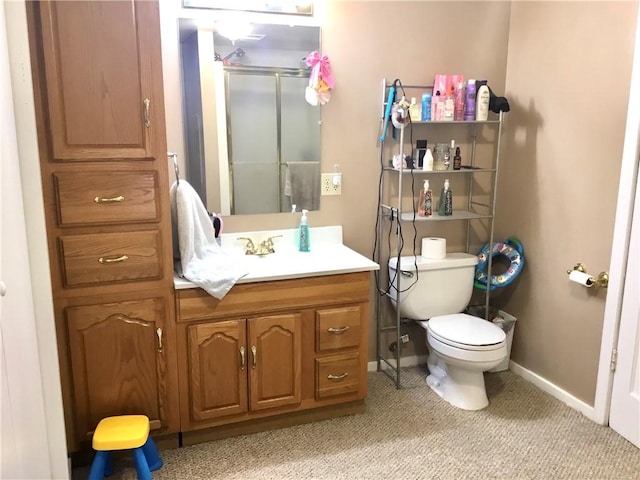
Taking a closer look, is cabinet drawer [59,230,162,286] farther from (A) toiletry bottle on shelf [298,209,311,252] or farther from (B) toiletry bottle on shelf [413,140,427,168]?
(B) toiletry bottle on shelf [413,140,427,168]

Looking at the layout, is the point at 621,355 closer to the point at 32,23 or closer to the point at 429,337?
the point at 429,337

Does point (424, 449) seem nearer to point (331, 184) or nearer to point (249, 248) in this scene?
point (249, 248)

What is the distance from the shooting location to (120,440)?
1963 millimetres

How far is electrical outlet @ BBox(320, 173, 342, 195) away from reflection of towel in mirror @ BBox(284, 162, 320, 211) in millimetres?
29

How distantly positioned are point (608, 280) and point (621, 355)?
341 mm

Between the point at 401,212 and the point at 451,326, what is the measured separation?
635 mm

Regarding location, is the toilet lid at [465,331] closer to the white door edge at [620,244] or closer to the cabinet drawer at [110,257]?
the white door edge at [620,244]

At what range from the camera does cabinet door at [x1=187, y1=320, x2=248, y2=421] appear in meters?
2.22

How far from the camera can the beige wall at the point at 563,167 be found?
2.38m

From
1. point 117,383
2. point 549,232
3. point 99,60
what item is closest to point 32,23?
point 99,60

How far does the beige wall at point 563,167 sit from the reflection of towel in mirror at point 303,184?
3.68ft

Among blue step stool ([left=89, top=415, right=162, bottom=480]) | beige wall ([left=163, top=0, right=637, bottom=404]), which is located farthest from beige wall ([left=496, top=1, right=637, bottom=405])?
blue step stool ([left=89, top=415, right=162, bottom=480])

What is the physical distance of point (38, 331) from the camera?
71.6 inches

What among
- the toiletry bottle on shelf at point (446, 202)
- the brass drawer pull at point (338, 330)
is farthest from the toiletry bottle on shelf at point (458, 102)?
the brass drawer pull at point (338, 330)
